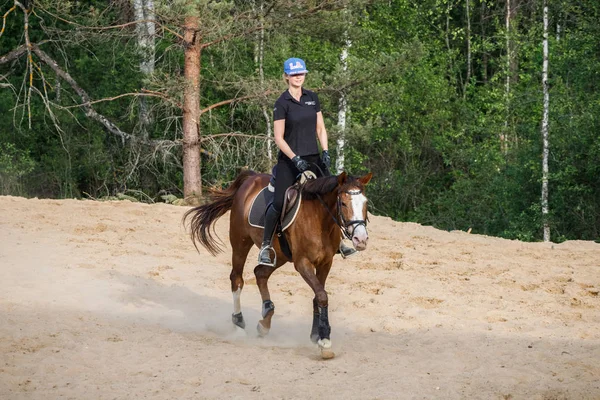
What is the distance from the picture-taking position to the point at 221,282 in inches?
486

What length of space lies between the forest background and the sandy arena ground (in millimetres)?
6168

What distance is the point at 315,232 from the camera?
8.80 metres

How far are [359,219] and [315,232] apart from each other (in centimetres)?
80

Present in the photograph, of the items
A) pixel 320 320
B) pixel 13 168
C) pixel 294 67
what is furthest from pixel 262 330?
pixel 13 168

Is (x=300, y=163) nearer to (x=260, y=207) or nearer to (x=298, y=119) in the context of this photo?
(x=298, y=119)

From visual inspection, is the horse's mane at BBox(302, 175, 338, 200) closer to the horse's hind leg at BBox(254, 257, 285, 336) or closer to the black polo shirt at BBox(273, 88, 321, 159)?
the black polo shirt at BBox(273, 88, 321, 159)

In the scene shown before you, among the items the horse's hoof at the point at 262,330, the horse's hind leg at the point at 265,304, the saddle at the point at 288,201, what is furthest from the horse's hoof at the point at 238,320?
the saddle at the point at 288,201

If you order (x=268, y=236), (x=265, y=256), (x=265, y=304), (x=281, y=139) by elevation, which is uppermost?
(x=281, y=139)

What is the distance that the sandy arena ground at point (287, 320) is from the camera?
295 inches

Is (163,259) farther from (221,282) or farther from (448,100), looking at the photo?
(448,100)

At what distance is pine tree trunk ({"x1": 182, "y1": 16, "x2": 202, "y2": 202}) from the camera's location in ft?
67.1

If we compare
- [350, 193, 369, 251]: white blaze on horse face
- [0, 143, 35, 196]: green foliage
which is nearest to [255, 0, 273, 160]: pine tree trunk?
[0, 143, 35, 196]: green foliage

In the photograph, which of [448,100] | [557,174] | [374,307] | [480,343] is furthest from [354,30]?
[480,343]

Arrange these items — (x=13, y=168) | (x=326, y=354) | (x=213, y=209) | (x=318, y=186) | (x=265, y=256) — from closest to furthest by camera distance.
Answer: (x=326, y=354) → (x=318, y=186) → (x=265, y=256) → (x=213, y=209) → (x=13, y=168)
